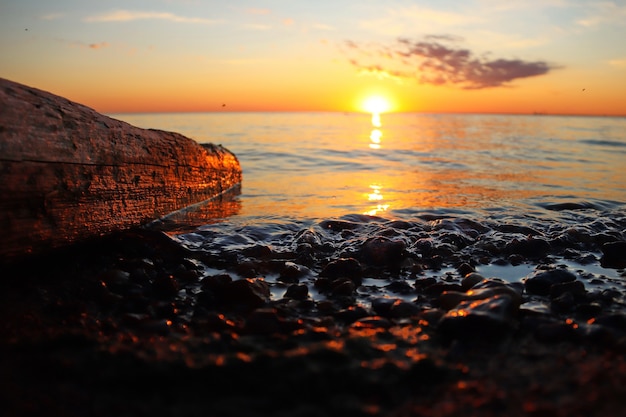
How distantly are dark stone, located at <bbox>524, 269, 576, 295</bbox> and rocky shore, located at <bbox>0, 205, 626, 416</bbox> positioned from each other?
0.01 metres

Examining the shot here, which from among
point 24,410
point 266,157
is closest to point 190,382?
point 24,410

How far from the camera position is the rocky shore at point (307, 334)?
1.94 metres

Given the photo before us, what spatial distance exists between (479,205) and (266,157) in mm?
9585

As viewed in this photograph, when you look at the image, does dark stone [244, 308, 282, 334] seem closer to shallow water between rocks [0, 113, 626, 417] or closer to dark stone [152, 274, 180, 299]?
shallow water between rocks [0, 113, 626, 417]

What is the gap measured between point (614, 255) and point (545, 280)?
1536mm

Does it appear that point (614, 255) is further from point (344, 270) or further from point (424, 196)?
point (424, 196)

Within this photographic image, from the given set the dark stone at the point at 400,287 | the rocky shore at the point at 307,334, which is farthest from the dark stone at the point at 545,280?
the dark stone at the point at 400,287

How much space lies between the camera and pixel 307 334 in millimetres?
2635

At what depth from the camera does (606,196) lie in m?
8.48

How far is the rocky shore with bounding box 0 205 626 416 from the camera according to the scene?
6.38 ft

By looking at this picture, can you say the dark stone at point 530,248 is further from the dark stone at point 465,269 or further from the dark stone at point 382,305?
the dark stone at point 382,305

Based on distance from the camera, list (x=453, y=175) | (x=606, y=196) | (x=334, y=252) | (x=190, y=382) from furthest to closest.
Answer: (x=453, y=175)
(x=606, y=196)
(x=334, y=252)
(x=190, y=382)

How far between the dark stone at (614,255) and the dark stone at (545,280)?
1.06 meters

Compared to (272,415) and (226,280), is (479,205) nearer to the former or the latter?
(226,280)
